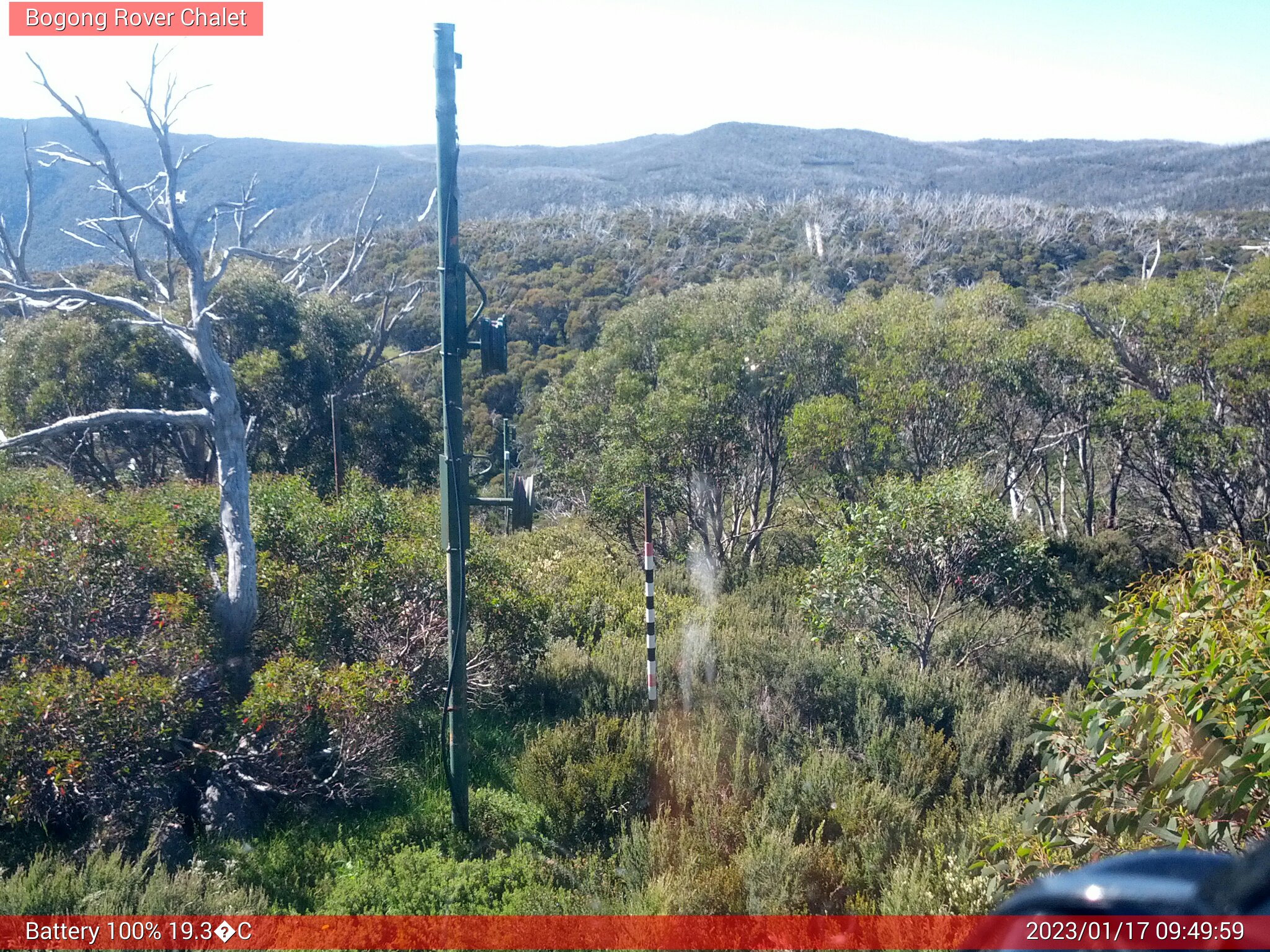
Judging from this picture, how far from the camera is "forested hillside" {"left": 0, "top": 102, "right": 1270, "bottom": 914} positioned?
4.37 metres

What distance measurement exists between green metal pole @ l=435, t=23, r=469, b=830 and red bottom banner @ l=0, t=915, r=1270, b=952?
1118mm

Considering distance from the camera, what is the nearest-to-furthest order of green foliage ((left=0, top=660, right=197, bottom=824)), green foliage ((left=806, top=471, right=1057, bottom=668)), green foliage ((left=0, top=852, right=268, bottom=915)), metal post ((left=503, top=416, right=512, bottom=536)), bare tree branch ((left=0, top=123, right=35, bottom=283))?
green foliage ((left=0, top=852, right=268, bottom=915)), green foliage ((left=0, top=660, right=197, bottom=824)), bare tree branch ((left=0, top=123, right=35, bottom=283)), metal post ((left=503, top=416, right=512, bottom=536)), green foliage ((left=806, top=471, right=1057, bottom=668))

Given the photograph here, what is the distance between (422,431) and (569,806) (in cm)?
1248

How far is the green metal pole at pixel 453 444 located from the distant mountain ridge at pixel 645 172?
36.5 meters

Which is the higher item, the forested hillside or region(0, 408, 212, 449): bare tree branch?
region(0, 408, 212, 449): bare tree branch

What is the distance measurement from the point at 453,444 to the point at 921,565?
15.6 feet

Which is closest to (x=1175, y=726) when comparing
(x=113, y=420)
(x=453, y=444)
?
(x=453, y=444)

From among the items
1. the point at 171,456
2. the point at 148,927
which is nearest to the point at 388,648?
the point at 148,927

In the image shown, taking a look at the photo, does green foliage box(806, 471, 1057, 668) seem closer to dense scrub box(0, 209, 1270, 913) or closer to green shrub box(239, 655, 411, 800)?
dense scrub box(0, 209, 1270, 913)

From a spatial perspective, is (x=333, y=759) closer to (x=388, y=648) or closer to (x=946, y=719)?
(x=388, y=648)

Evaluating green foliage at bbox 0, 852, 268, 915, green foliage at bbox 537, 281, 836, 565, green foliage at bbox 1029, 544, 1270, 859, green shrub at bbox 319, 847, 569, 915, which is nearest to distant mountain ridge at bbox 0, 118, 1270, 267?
green foliage at bbox 537, 281, 836, 565

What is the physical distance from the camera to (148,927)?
409cm

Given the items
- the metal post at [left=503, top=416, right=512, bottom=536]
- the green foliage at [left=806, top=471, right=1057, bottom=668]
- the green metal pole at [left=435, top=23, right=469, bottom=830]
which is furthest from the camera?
the green foliage at [left=806, top=471, right=1057, bottom=668]

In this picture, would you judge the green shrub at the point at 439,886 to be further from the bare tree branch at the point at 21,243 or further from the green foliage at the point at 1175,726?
the bare tree branch at the point at 21,243
